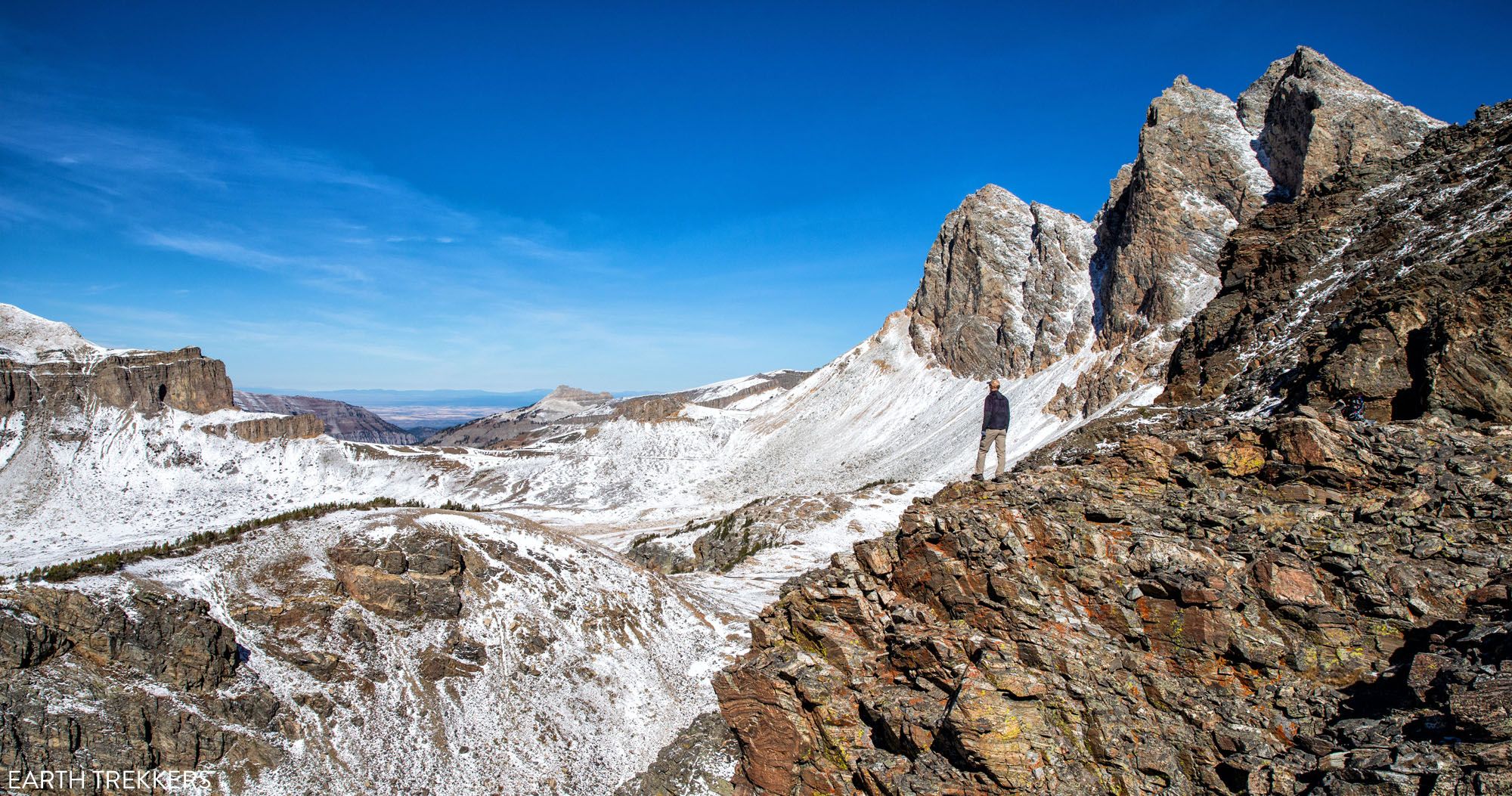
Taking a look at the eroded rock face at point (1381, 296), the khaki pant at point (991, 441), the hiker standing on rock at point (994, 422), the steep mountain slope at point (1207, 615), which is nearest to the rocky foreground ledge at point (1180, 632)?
the steep mountain slope at point (1207, 615)

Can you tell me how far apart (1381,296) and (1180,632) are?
54.7ft

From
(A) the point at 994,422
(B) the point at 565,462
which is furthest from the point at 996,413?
(B) the point at 565,462

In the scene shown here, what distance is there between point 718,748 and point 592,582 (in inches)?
286

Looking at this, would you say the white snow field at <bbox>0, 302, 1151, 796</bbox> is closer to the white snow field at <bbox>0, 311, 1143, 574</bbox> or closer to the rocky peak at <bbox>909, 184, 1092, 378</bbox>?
the white snow field at <bbox>0, 311, 1143, 574</bbox>

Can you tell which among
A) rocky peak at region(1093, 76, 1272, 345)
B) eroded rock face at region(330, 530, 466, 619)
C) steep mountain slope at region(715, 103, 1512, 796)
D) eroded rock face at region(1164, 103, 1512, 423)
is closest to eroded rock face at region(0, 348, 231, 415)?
eroded rock face at region(330, 530, 466, 619)

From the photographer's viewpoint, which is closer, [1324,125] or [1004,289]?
[1324,125]

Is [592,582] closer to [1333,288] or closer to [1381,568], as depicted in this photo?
[1381,568]

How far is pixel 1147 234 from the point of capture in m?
71.1

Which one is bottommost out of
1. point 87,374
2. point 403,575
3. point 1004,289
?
point 403,575

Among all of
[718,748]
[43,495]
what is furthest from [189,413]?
[718,748]

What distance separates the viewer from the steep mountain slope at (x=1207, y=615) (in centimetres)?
1159

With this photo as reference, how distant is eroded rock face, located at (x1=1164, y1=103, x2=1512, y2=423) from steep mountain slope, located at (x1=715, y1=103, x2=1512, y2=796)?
0.39 feet

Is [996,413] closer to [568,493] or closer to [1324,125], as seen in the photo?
[1324,125]

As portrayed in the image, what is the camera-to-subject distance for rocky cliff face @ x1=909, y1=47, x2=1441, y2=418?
5909 cm
